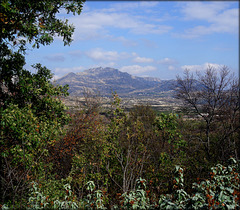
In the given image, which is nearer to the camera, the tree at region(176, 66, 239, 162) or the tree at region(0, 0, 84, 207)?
the tree at region(0, 0, 84, 207)

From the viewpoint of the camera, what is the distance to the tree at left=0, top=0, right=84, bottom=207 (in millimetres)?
7672

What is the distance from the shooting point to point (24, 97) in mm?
9734

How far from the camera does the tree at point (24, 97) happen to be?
767 centimetres

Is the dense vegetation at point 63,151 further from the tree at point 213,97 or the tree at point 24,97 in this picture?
the tree at point 213,97

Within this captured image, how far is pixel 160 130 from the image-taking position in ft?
47.7

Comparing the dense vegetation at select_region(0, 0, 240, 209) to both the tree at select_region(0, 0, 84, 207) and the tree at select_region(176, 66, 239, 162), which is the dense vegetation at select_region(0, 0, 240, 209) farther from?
the tree at select_region(176, 66, 239, 162)

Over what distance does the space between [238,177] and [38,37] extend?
29.7 feet

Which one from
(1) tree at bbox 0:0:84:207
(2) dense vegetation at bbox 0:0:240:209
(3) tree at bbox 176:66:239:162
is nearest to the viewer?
(2) dense vegetation at bbox 0:0:240:209

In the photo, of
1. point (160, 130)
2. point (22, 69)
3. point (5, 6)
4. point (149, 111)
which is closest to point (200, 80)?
point (160, 130)

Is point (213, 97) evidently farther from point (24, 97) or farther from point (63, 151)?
point (24, 97)

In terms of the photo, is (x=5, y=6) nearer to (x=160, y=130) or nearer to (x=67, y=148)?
(x=67, y=148)

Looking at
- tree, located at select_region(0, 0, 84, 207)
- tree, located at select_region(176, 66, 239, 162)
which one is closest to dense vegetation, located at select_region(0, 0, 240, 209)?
tree, located at select_region(0, 0, 84, 207)

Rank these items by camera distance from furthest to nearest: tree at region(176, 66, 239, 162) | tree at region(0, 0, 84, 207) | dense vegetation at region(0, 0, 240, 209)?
tree at region(176, 66, 239, 162), tree at region(0, 0, 84, 207), dense vegetation at region(0, 0, 240, 209)

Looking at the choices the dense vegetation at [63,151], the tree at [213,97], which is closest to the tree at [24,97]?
the dense vegetation at [63,151]
